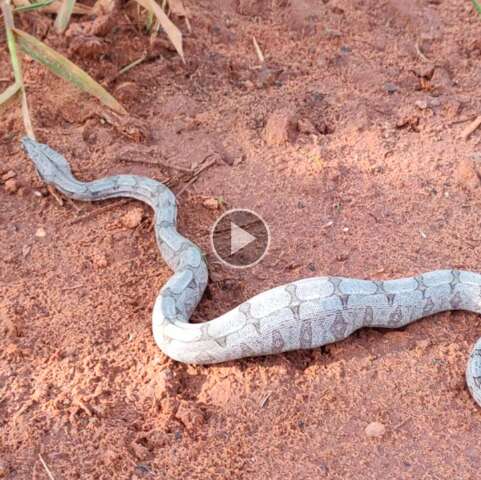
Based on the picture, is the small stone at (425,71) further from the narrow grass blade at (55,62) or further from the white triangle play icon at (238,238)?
the narrow grass blade at (55,62)

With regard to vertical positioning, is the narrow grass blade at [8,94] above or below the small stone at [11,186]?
above

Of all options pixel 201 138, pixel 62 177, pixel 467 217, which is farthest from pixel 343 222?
pixel 62 177

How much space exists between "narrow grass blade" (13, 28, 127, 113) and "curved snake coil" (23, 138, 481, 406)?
2142mm

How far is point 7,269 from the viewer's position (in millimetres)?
6375

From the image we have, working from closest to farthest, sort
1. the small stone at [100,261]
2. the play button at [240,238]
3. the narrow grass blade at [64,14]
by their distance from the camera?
1. the small stone at [100,261]
2. the play button at [240,238]
3. the narrow grass blade at [64,14]

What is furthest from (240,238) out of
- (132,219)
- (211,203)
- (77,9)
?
(77,9)

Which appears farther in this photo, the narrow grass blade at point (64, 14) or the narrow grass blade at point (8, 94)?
the narrow grass blade at point (64, 14)

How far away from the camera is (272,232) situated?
265 inches

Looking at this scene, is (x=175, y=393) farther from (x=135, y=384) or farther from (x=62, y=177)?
(x=62, y=177)

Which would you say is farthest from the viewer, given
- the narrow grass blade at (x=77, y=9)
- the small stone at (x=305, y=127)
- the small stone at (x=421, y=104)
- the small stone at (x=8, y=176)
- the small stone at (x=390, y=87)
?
the narrow grass blade at (x=77, y=9)

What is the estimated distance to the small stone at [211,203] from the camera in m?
6.94

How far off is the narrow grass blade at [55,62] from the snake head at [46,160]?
0.86 metres

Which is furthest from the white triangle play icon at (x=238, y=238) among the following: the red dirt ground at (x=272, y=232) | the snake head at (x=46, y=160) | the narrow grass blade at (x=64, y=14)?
the narrow grass blade at (x=64, y=14)

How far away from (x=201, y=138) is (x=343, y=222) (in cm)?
210
